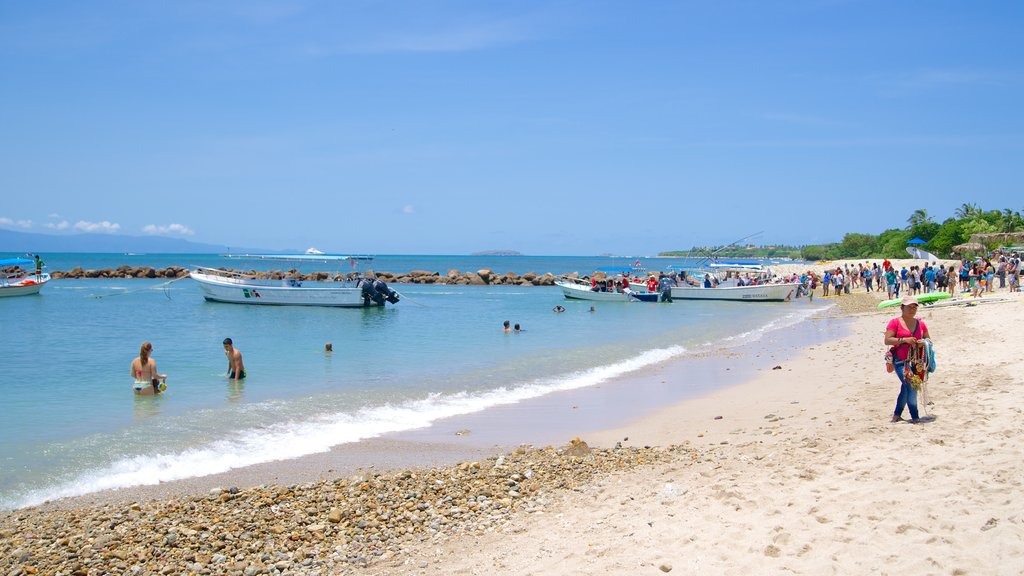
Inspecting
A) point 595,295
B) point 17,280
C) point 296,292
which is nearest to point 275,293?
point 296,292

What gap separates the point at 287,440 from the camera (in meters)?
10.2

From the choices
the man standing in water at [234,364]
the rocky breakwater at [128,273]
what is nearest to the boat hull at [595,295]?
the man standing in water at [234,364]

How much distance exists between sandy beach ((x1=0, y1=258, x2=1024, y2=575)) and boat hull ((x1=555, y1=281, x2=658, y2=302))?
31.6 meters

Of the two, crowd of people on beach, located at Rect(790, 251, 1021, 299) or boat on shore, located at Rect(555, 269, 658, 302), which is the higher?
crowd of people on beach, located at Rect(790, 251, 1021, 299)

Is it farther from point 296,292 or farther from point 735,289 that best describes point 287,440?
point 735,289

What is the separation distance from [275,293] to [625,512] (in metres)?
36.3

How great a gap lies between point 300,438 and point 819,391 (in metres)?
8.38

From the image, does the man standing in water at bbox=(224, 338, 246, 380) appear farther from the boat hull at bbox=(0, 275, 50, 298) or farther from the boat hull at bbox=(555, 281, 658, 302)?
the boat hull at bbox=(0, 275, 50, 298)

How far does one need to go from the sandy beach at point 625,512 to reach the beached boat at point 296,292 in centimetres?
3016

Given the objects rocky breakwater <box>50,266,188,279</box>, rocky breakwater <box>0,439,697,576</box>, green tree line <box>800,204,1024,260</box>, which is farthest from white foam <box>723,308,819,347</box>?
rocky breakwater <box>50,266,188,279</box>

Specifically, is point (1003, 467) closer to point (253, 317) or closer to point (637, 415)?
point (637, 415)

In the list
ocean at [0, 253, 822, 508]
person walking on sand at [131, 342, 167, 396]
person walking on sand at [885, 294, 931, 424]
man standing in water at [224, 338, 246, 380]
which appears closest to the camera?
person walking on sand at [885, 294, 931, 424]

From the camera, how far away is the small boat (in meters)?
45.2

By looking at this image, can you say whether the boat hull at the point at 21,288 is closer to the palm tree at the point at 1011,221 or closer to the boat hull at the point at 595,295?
the boat hull at the point at 595,295
